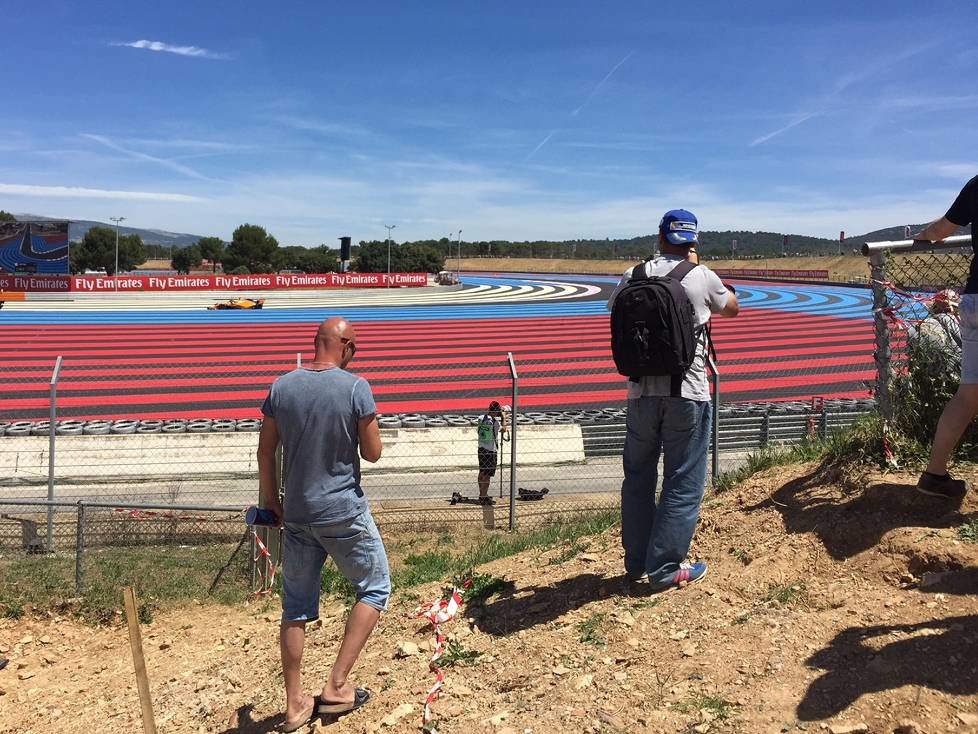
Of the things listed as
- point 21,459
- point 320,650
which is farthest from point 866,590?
point 21,459

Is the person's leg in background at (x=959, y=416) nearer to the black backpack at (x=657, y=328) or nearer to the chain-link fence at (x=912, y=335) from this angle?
the chain-link fence at (x=912, y=335)

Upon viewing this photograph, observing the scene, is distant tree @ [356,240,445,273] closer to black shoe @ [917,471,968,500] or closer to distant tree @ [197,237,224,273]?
distant tree @ [197,237,224,273]

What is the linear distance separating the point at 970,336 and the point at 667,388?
1297 millimetres

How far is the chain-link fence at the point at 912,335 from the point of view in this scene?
4129 millimetres

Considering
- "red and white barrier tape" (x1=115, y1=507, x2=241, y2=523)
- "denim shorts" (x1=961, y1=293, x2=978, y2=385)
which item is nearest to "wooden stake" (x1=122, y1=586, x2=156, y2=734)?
"denim shorts" (x1=961, y1=293, x2=978, y2=385)

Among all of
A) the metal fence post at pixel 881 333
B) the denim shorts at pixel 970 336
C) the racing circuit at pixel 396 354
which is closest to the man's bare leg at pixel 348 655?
the denim shorts at pixel 970 336

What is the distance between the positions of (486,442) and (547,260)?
11042 centimetres

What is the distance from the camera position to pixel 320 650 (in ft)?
12.6

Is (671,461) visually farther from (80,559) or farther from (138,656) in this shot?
(80,559)

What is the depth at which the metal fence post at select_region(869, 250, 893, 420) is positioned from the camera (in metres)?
4.18

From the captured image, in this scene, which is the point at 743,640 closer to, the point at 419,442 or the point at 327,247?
the point at 419,442

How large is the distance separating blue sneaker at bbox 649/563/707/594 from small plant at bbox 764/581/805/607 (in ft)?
1.05

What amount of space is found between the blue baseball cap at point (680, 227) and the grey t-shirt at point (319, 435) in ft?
5.06

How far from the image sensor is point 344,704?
10.2 ft
